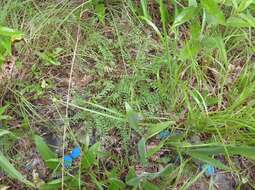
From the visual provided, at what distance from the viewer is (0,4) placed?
6.80ft

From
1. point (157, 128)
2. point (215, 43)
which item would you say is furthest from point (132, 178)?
point (215, 43)

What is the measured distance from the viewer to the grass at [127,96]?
1754mm

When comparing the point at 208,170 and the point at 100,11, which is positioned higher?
the point at 100,11

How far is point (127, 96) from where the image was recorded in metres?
1.90

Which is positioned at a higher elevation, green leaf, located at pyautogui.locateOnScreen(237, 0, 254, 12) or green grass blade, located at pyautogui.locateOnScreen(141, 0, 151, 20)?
green leaf, located at pyautogui.locateOnScreen(237, 0, 254, 12)

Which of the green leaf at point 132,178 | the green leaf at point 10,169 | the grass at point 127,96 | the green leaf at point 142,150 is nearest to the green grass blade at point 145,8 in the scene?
the grass at point 127,96

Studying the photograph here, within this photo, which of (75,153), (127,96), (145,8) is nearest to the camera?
(75,153)

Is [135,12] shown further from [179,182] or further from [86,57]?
[179,182]

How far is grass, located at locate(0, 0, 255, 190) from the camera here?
1.75 meters

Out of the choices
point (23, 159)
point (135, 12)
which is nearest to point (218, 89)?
point (135, 12)

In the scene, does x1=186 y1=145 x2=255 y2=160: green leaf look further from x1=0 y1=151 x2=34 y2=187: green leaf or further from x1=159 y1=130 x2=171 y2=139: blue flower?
x1=0 y1=151 x2=34 y2=187: green leaf

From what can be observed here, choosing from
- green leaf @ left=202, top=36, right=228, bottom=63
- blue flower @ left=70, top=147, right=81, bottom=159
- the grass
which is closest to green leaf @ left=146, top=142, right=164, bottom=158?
the grass

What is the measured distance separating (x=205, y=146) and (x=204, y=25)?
49 centimetres

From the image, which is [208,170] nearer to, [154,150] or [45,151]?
[154,150]
